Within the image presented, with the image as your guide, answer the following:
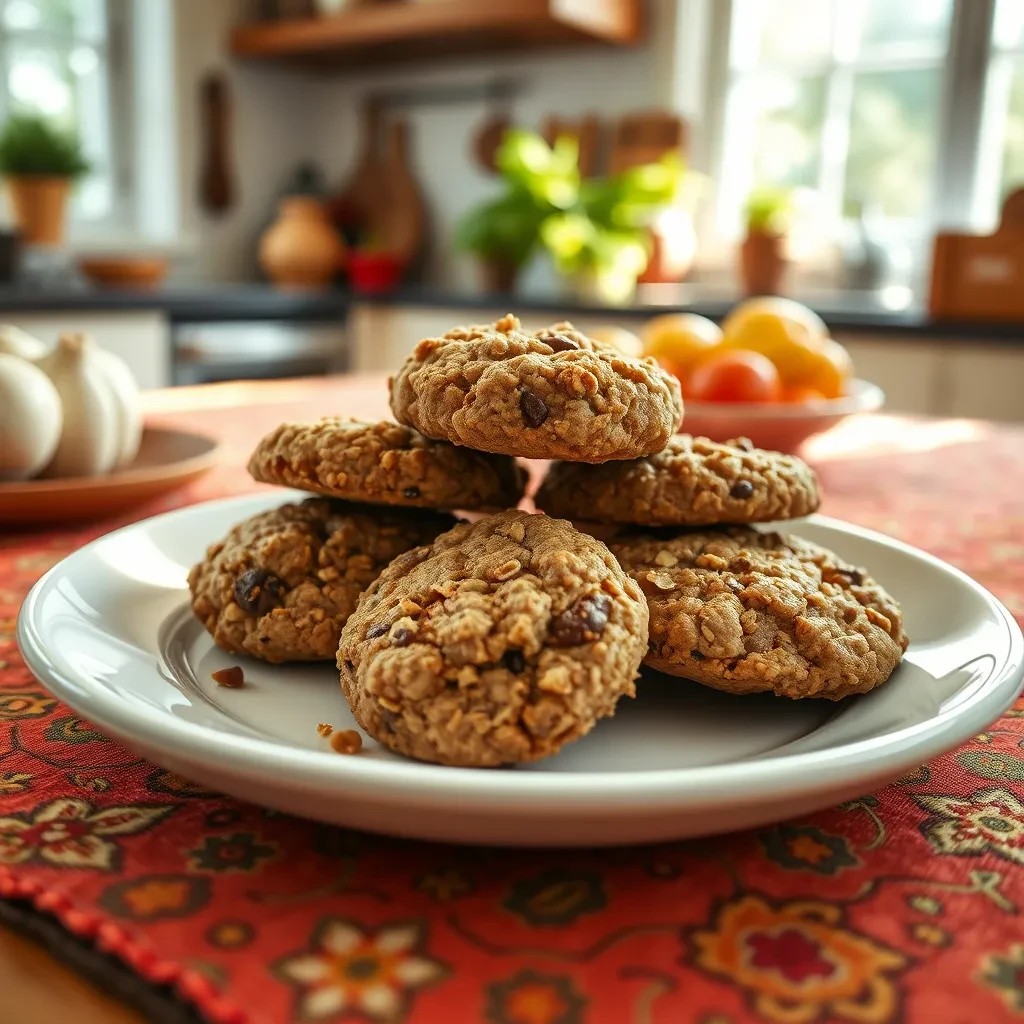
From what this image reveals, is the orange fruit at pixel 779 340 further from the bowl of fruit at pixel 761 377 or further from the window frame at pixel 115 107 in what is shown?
the window frame at pixel 115 107

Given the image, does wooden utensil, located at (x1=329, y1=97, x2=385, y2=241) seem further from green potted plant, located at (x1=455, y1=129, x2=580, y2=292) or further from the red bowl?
green potted plant, located at (x1=455, y1=129, x2=580, y2=292)

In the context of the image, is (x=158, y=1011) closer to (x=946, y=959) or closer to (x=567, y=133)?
(x=946, y=959)

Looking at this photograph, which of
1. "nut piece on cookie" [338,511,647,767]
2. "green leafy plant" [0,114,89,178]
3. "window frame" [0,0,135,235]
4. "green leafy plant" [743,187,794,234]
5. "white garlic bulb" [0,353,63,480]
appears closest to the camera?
"nut piece on cookie" [338,511,647,767]

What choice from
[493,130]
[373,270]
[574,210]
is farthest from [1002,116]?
[373,270]

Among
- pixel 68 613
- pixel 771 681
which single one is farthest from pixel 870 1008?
pixel 68 613

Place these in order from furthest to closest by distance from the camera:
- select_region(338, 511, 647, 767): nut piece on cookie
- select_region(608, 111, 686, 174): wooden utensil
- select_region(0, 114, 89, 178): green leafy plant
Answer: select_region(608, 111, 686, 174): wooden utensil < select_region(0, 114, 89, 178): green leafy plant < select_region(338, 511, 647, 767): nut piece on cookie

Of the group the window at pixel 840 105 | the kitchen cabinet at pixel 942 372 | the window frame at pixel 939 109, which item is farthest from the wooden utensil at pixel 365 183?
the kitchen cabinet at pixel 942 372

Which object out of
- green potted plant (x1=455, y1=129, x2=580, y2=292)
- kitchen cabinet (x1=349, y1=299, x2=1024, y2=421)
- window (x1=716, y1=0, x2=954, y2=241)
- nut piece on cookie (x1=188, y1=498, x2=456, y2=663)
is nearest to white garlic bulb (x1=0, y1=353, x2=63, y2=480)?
nut piece on cookie (x1=188, y1=498, x2=456, y2=663)
